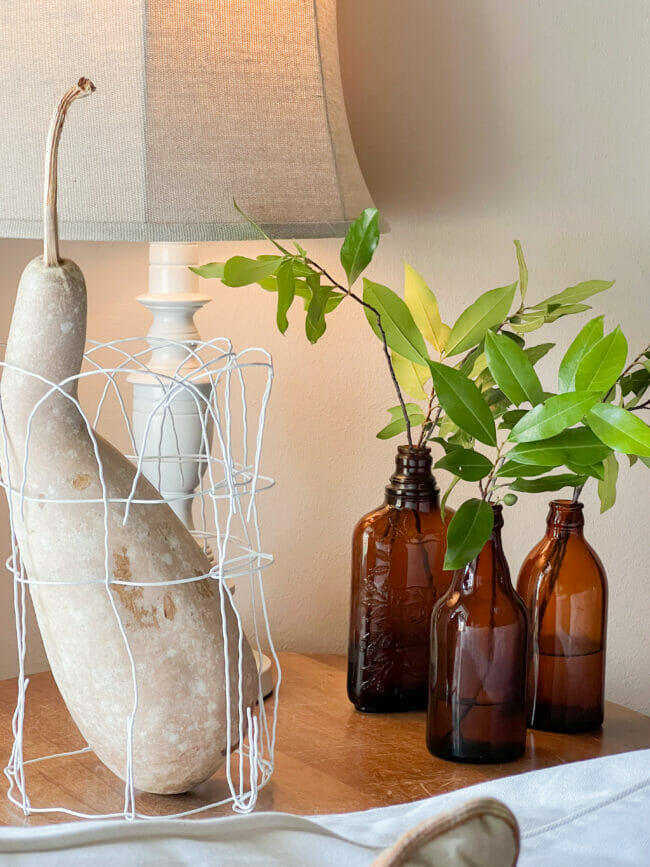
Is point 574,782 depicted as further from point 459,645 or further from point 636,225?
point 636,225

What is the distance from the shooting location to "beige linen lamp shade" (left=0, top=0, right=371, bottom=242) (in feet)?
2.80

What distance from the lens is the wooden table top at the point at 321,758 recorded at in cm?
83

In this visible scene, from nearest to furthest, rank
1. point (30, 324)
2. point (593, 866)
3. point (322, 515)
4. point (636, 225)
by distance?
1. point (593, 866)
2. point (30, 324)
3. point (636, 225)
4. point (322, 515)

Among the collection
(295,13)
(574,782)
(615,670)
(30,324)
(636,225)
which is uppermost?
(295,13)

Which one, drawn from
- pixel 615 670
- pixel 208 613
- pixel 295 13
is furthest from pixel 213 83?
pixel 615 670

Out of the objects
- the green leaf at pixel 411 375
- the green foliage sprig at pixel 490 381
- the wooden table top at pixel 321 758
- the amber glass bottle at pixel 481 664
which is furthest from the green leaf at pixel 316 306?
the wooden table top at pixel 321 758

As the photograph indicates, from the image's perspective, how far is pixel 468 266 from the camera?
3.99 feet

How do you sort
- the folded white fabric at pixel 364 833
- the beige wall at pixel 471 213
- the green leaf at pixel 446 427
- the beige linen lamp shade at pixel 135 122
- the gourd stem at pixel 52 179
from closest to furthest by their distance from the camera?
the folded white fabric at pixel 364 833, the gourd stem at pixel 52 179, the beige linen lamp shade at pixel 135 122, the green leaf at pixel 446 427, the beige wall at pixel 471 213

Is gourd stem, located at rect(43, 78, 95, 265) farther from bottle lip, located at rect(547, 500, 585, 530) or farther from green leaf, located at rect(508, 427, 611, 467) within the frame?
bottle lip, located at rect(547, 500, 585, 530)

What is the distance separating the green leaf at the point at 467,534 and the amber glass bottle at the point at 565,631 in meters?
0.16

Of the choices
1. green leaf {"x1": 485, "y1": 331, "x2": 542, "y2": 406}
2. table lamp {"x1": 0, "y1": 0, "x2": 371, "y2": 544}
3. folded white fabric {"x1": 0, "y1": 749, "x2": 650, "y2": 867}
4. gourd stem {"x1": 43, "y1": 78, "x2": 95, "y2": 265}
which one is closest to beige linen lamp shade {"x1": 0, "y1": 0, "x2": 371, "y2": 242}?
table lamp {"x1": 0, "y1": 0, "x2": 371, "y2": 544}

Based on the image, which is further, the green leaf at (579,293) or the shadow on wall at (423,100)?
the shadow on wall at (423,100)

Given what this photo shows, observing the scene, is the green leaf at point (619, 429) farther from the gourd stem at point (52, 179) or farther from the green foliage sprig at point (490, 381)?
the gourd stem at point (52, 179)

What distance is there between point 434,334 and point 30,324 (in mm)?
371
